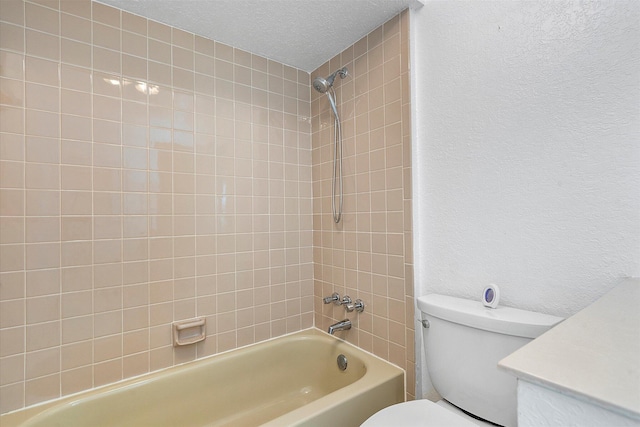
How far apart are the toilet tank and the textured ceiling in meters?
1.41

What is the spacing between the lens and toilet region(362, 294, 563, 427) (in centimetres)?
96

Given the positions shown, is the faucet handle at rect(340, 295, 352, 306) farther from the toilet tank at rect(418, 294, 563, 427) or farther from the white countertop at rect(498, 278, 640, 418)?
the white countertop at rect(498, 278, 640, 418)

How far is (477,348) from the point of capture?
1.04 meters

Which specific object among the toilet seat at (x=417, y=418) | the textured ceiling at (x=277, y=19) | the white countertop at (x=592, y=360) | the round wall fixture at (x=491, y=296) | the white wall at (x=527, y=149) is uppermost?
the textured ceiling at (x=277, y=19)

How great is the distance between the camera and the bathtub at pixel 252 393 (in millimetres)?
1235

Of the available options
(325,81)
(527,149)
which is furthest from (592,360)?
(325,81)

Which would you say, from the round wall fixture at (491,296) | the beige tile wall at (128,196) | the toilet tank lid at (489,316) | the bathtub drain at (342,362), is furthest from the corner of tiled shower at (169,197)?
the round wall fixture at (491,296)

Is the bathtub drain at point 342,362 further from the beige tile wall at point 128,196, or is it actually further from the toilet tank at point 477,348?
the toilet tank at point 477,348

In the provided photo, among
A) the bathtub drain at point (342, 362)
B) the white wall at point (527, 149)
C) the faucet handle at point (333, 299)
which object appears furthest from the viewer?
the faucet handle at point (333, 299)

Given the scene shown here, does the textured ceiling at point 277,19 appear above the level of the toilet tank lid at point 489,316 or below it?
above

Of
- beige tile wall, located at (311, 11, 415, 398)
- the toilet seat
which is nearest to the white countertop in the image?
the toilet seat

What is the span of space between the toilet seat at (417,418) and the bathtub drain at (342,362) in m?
0.63

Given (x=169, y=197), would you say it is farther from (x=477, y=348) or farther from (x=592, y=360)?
(x=592, y=360)

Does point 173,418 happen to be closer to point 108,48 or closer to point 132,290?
point 132,290
